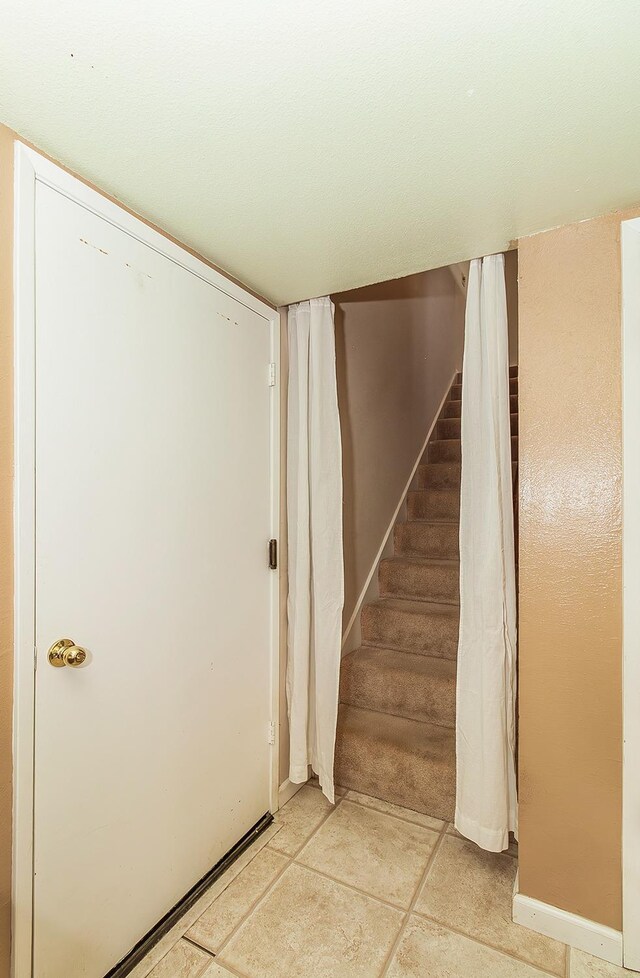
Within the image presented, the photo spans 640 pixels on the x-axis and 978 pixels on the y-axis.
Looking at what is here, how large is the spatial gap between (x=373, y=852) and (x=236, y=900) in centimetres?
54

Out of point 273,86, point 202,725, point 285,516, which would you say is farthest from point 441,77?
point 202,725

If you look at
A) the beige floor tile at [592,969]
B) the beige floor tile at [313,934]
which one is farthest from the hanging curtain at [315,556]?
the beige floor tile at [592,969]

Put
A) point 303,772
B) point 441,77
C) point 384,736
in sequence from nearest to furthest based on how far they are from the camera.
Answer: point 441,77, point 303,772, point 384,736

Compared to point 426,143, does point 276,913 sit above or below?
below

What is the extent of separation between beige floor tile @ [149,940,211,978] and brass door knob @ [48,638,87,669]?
939 millimetres

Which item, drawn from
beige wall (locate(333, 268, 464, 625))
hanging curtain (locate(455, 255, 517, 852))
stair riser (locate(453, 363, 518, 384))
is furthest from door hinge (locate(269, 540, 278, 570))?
stair riser (locate(453, 363, 518, 384))

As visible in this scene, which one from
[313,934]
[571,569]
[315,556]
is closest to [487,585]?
[571,569]

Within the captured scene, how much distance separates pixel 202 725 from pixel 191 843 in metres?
0.38

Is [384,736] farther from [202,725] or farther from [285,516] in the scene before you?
[285,516]

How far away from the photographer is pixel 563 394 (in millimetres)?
1518

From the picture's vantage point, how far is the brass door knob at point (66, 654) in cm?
123

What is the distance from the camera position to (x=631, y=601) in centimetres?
142

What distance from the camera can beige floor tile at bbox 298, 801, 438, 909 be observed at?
5.68 feet

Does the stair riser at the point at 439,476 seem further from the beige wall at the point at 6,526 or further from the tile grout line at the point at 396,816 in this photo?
the beige wall at the point at 6,526
